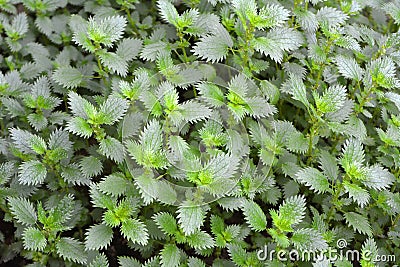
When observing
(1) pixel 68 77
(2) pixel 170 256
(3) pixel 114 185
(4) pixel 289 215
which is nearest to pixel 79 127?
(3) pixel 114 185

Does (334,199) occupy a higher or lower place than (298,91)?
lower

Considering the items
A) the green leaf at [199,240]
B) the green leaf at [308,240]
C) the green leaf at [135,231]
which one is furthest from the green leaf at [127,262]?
the green leaf at [308,240]

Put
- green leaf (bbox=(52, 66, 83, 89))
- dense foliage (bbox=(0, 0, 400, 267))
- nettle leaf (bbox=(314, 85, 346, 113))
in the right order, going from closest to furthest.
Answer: dense foliage (bbox=(0, 0, 400, 267)), nettle leaf (bbox=(314, 85, 346, 113)), green leaf (bbox=(52, 66, 83, 89))

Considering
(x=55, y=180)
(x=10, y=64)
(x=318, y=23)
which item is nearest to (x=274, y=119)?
(x=318, y=23)

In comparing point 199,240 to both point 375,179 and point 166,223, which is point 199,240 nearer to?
point 166,223

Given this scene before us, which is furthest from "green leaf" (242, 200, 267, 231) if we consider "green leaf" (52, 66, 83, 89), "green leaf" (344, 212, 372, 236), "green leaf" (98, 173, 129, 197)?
"green leaf" (52, 66, 83, 89)

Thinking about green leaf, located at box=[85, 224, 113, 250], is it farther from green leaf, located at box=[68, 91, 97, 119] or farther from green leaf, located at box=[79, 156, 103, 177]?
green leaf, located at box=[68, 91, 97, 119]

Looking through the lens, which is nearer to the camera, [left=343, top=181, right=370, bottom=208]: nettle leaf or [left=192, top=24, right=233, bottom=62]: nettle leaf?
[left=343, top=181, right=370, bottom=208]: nettle leaf
